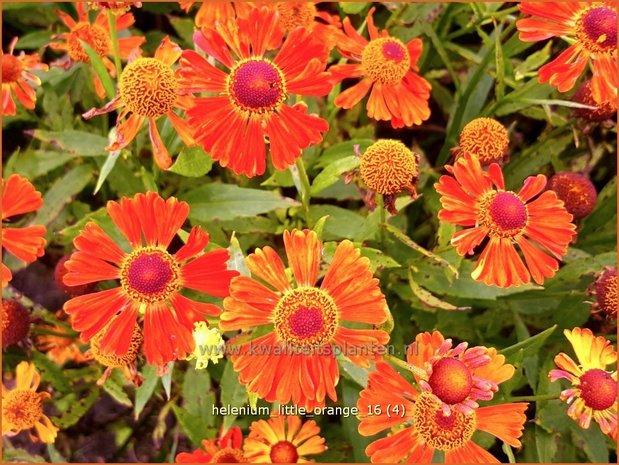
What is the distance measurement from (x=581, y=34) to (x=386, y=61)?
1.31ft

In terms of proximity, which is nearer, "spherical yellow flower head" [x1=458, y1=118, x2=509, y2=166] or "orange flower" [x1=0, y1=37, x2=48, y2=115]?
"spherical yellow flower head" [x1=458, y1=118, x2=509, y2=166]

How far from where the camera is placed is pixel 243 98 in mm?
1138

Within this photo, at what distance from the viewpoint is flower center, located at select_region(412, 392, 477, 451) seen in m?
1.13

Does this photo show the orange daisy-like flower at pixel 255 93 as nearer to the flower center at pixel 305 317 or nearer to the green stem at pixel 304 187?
the green stem at pixel 304 187

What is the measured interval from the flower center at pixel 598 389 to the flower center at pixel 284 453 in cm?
59

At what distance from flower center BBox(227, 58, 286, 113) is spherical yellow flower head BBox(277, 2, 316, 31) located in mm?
311

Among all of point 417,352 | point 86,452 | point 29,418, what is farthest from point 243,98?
point 86,452

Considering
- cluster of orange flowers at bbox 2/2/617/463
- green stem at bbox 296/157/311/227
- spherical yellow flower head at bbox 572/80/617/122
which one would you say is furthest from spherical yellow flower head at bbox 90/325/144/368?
spherical yellow flower head at bbox 572/80/617/122

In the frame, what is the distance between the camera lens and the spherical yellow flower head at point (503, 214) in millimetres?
1149

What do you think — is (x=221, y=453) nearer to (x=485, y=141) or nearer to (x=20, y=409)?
(x=20, y=409)

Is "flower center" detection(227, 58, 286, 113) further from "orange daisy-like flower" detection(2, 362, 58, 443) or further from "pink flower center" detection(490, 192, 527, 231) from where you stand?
"orange daisy-like flower" detection(2, 362, 58, 443)

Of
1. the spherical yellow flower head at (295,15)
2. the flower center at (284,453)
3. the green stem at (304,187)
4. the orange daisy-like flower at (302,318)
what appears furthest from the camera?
the spherical yellow flower head at (295,15)

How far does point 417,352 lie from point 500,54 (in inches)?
25.8

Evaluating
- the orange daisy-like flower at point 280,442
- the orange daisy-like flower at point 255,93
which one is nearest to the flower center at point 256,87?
the orange daisy-like flower at point 255,93
